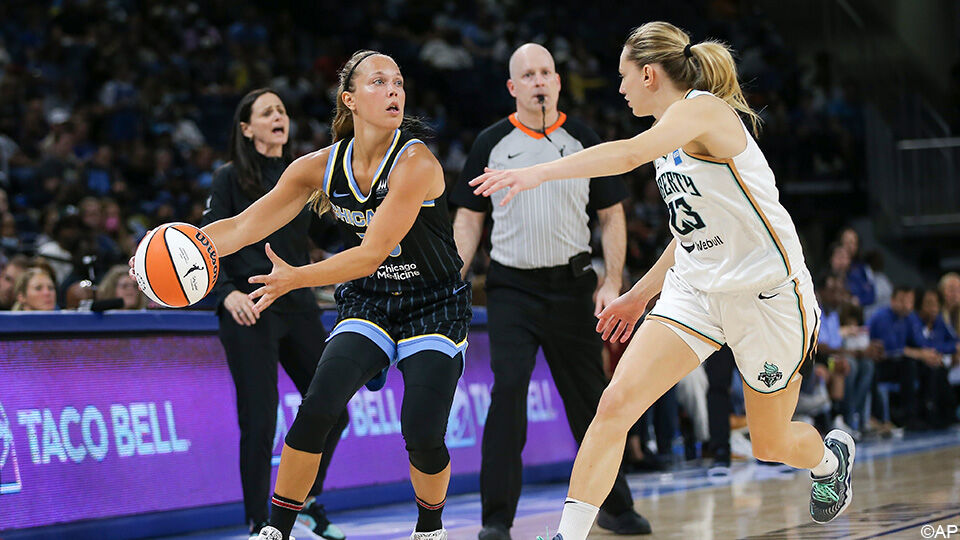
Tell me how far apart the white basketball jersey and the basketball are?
1.80 m

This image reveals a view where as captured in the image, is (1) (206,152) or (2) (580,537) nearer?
(2) (580,537)

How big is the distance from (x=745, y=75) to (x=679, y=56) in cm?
1448

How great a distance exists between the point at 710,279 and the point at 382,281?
52.0 inches

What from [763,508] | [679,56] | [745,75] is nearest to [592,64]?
[745,75]

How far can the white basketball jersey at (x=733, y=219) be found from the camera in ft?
13.8

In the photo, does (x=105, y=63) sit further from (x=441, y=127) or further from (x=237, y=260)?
(x=237, y=260)

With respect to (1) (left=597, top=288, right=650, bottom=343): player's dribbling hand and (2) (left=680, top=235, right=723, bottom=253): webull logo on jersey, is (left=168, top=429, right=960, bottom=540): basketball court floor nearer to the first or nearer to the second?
(1) (left=597, top=288, right=650, bottom=343): player's dribbling hand

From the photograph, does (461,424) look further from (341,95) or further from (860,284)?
(860,284)

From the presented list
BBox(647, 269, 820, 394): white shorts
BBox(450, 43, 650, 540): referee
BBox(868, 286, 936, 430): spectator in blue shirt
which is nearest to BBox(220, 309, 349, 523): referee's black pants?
BBox(450, 43, 650, 540): referee

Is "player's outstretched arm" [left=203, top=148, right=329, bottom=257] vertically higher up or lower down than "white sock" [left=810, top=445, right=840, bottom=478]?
higher up

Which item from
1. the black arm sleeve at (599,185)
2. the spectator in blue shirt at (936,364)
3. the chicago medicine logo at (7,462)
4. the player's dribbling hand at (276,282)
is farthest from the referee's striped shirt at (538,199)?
the spectator in blue shirt at (936,364)

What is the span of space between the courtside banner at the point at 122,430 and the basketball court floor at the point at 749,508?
0.35 metres

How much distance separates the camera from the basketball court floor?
5613mm

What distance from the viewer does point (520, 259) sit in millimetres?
5930
